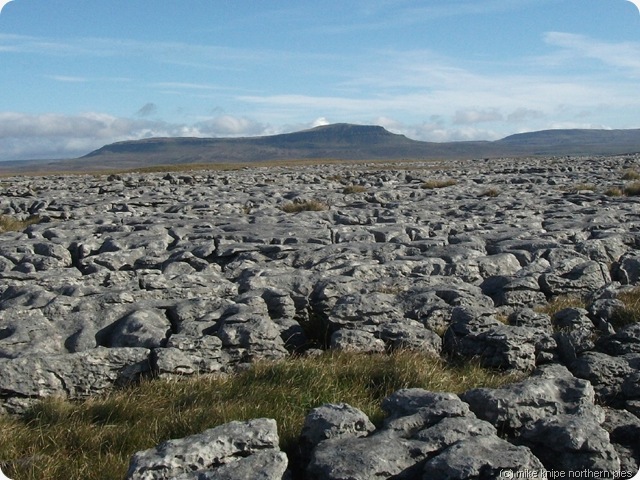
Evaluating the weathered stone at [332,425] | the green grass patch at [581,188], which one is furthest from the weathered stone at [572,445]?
the green grass patch at [581,188]

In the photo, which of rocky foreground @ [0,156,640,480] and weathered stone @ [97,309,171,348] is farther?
weathered stone @ [97,309,171,348]

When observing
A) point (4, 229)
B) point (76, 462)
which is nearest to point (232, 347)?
point (76, 462)

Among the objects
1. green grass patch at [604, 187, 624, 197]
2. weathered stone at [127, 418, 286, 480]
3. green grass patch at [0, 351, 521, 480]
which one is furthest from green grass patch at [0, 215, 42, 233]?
green grass patch at [604, 187, 624, 197]

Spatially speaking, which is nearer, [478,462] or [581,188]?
[478,462]

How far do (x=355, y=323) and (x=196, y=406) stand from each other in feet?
10.1

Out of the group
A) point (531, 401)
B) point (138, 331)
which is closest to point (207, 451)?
point (531, 401)

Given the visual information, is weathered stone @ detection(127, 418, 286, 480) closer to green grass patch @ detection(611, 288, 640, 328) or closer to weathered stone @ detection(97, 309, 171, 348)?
weathered stone @ detection(97, 309, 171, 348)

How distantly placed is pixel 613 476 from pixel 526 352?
10.2 feet

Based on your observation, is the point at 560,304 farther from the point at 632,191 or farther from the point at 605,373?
the point at 632,191

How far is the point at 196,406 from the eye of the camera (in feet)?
24.0

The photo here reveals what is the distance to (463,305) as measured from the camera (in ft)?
34.6

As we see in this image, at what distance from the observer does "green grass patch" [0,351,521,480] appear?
638 cm

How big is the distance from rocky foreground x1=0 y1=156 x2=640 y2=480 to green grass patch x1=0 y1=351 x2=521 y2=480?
50 cm

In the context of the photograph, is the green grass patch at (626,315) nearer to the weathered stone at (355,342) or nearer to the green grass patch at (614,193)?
the weathered stone at (355,342)
